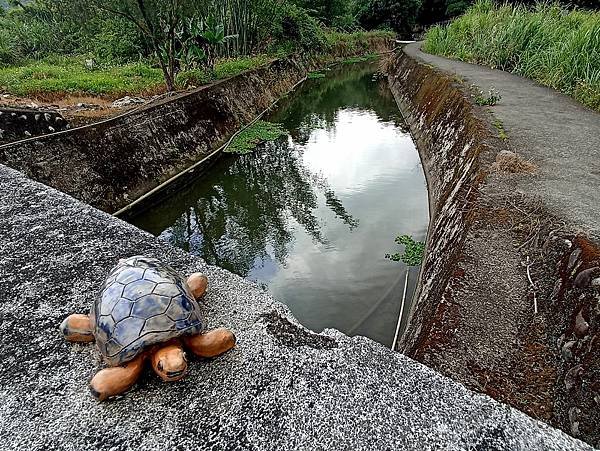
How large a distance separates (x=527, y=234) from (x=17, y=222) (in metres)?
4.51

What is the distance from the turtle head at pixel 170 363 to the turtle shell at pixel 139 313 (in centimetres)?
6

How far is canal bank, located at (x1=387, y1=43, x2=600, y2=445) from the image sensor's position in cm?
239

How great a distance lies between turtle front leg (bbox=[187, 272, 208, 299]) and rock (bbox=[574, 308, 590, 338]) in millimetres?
2330

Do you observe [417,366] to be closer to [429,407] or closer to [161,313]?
[429,407]

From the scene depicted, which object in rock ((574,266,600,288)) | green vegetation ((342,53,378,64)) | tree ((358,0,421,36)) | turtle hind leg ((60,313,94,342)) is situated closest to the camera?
turtle hind leg ((60,313,94,342))

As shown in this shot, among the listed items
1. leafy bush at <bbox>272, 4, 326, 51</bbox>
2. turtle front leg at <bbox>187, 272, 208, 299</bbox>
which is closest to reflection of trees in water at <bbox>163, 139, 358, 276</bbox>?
turtle front leg at <bbox>187, 272, 208, 299</bbox>

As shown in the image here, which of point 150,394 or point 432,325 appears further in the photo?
point 432,325

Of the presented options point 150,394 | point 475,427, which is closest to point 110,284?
point 150,394

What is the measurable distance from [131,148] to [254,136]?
4.03m

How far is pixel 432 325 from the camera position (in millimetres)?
2965

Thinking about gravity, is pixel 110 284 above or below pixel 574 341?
above

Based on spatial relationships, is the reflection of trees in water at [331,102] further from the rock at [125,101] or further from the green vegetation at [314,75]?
the rock at [125,101]

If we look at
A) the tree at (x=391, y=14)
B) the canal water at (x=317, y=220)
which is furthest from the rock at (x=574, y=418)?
the tree at (x=391, y=14)

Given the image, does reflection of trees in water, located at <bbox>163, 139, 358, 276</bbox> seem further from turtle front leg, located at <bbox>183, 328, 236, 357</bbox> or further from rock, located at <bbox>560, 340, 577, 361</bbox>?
rock, located at <bbox>560, 340, 577, 361</bbox>
